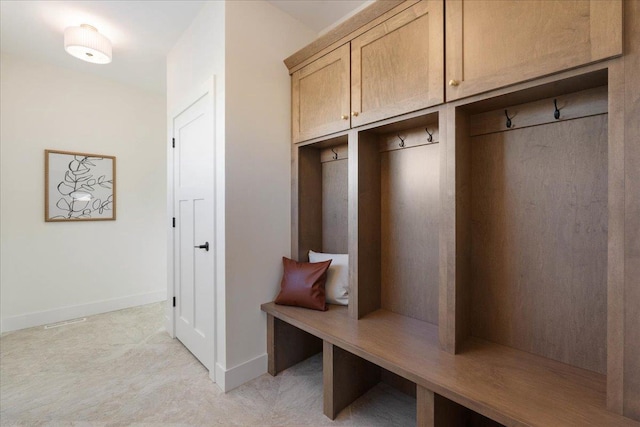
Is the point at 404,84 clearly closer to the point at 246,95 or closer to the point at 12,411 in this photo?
the point at 246,95

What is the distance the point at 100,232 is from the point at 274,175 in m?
2.50

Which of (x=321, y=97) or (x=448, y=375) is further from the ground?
(x=321, y=97)

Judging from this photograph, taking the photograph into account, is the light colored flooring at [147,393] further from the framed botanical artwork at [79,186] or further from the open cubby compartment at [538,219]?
the framed botanical artwork at [79,186]

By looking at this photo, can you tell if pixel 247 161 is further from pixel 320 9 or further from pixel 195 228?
pixel 320 9

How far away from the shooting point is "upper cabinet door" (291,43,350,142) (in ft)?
5.91

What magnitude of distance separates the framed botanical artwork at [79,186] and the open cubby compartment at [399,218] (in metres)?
3.05

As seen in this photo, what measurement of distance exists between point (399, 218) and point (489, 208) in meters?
0.53

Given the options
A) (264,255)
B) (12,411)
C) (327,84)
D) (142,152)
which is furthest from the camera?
(142,152)

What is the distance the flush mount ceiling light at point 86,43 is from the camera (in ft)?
7.23

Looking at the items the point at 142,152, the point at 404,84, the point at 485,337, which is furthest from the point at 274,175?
the point at 142,152

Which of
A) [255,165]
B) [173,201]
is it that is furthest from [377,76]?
[173,201]

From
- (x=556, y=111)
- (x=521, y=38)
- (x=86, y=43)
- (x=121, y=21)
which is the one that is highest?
(x=121, y=21)

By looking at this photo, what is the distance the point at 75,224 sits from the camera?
10.2 ft

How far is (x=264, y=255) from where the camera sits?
205 centimetres
